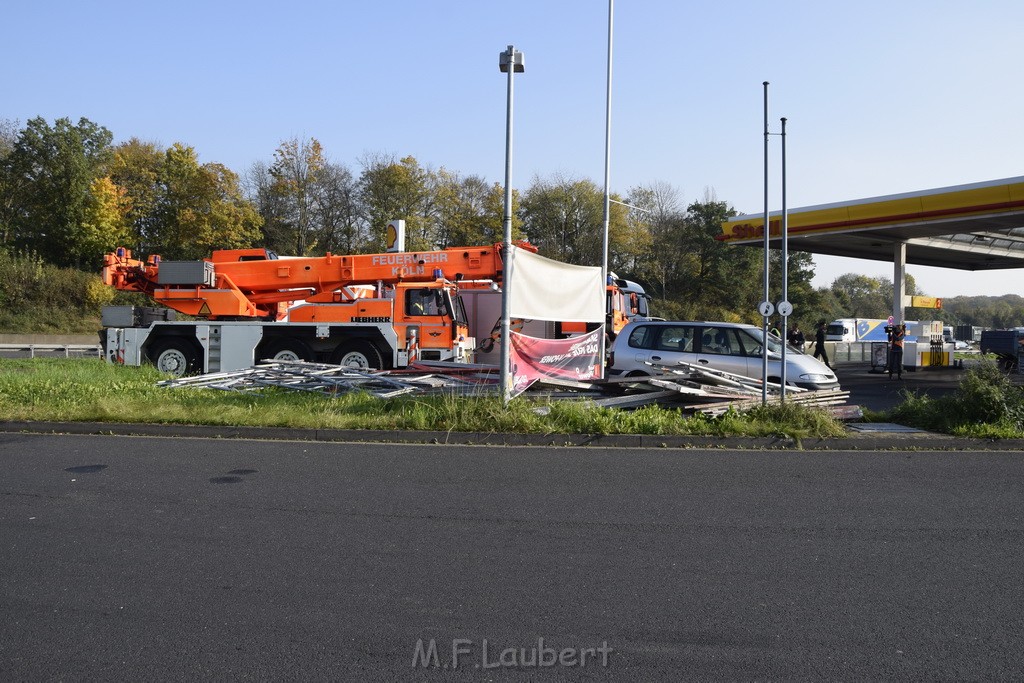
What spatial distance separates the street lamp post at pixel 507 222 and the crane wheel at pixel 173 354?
1043 centimetres

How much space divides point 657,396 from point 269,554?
23.7 feet

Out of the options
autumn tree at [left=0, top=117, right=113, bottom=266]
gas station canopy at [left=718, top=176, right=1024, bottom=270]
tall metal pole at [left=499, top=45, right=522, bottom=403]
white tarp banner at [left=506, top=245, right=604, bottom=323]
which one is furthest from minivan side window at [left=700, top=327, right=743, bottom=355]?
autumn tree at [left=0, top=117, right=113, bottom=266]

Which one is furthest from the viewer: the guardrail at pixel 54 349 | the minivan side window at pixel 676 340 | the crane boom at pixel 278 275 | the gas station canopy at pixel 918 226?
the guardrail at pixel 54 349

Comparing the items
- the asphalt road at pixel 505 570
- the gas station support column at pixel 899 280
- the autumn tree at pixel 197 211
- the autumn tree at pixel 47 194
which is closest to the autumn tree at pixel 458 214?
the autumn tree at pixel 197 211

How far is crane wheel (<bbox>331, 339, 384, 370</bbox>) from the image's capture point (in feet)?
60.1

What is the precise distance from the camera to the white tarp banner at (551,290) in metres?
11.8

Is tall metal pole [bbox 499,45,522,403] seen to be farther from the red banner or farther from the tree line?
the tree line

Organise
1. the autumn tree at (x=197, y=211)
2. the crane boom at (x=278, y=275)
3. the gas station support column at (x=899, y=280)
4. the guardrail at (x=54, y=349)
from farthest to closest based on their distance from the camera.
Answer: the autumn tree at (x=197, y=211), the guardrail at (x=54, y=349), the gas station support column at (x=899, y=280), the crane boom at (x=278, y=275)

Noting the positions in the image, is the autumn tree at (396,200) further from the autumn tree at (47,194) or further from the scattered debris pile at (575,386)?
the scattered debris pile at (575,386)

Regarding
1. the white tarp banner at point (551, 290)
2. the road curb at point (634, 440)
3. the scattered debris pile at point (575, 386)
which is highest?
the white tarp banner at point (551, 290)

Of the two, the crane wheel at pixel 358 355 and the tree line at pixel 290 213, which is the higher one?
the tree line at pixel 290 213

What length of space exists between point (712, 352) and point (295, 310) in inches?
399

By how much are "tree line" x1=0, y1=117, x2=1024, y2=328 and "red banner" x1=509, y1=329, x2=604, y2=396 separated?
115 feet

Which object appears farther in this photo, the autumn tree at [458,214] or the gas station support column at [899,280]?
the autumn tree at [458,214]
